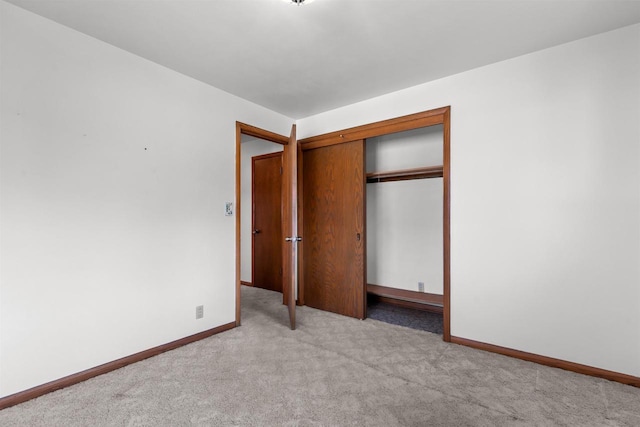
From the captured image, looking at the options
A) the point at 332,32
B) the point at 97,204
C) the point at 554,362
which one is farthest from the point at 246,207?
the point at 554,362

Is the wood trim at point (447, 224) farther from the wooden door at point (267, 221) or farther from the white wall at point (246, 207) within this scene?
the white wall at point (246, 207)

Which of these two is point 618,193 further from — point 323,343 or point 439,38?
point 323,343

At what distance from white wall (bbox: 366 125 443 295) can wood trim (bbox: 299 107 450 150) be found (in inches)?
30.9

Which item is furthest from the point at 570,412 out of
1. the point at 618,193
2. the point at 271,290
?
the point at 271,290

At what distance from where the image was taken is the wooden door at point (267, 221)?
4727 mm

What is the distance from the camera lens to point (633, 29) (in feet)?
6.99

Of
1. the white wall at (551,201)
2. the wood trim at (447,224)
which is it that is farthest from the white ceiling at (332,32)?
the wood trim at (447,224)

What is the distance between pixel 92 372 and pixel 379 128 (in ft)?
11.0

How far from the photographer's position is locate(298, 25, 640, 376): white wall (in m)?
2.15

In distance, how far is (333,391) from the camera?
2.01 metres

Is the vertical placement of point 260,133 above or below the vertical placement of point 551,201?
above

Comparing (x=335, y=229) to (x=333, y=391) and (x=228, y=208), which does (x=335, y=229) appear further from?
(x=333, y=391)

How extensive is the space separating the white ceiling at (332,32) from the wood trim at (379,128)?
1.20ft

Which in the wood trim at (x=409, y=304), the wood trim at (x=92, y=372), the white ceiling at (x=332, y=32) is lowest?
the wood trim at (x=409, y=304)
